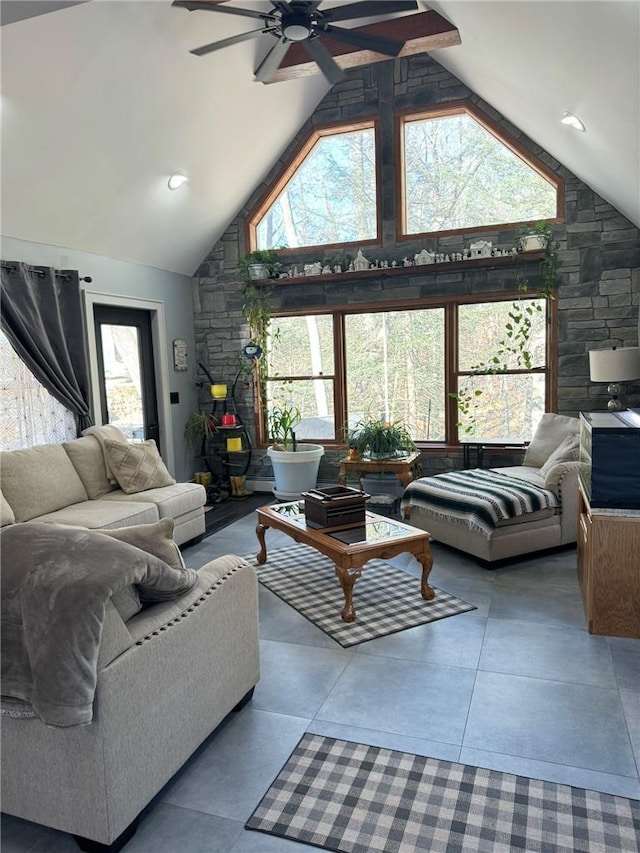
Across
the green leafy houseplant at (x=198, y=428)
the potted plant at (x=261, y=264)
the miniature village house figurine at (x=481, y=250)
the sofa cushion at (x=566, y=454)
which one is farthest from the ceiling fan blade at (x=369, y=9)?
the green leafy houseplant at (x=198, y=428)

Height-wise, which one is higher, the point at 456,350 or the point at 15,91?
the point at 15,91

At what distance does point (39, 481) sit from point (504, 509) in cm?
316

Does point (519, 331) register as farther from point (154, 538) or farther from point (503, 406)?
point (154, 538)

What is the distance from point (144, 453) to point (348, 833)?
135 inches

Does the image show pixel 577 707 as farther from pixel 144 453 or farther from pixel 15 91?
pixel 15 91

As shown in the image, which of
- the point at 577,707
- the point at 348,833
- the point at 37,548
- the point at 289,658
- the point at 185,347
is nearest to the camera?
the point at 37,548

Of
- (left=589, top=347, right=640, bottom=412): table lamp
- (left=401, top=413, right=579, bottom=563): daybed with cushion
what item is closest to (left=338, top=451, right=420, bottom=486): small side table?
(left=401, top=413, right=579, bottom=563): daybed with cushion

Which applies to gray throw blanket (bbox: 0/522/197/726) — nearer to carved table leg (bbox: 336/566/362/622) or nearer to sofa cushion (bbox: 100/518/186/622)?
sofa cushion (bbox: 100/518/186/622)

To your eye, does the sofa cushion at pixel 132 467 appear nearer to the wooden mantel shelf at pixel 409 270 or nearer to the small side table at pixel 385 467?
the small side table at pixel 385 467

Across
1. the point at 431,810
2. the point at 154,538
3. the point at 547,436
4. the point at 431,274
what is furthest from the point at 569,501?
the point at 154,538

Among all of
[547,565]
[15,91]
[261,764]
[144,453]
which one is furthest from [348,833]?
[15,91]

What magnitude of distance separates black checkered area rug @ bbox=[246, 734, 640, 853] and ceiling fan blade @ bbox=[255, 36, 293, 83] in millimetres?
3711

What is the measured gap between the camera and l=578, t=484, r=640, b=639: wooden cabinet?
3010 millimetres

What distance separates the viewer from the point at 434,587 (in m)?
3.83
